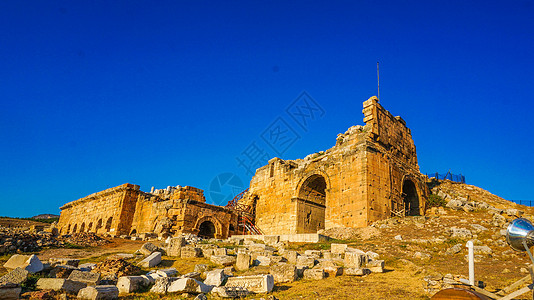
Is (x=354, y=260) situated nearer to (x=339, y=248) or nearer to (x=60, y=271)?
(x=339, y=248)

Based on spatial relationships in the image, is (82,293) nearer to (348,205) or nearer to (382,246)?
(382,246)

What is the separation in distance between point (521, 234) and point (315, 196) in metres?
17.6

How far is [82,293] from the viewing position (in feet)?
20.3

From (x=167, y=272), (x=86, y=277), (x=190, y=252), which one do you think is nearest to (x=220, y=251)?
(x=190, y=252)

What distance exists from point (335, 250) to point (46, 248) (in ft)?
32.3

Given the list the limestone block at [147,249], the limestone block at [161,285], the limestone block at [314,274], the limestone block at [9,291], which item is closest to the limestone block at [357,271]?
the limestone block at [314,274]

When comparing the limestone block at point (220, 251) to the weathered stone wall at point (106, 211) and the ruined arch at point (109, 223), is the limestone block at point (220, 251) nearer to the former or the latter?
the weathered stone wall at point (106, 211)

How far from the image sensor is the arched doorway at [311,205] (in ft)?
67.2

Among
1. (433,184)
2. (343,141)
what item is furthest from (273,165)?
(433,184)

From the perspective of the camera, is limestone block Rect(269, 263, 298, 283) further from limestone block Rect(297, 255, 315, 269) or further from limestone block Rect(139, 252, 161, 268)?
limestone block Rect(139, 252, 161, 268)

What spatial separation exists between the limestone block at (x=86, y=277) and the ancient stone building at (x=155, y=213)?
11554 millimetres

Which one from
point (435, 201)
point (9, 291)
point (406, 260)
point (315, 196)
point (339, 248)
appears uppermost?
point (435, 201)

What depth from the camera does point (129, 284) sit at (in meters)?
6.80

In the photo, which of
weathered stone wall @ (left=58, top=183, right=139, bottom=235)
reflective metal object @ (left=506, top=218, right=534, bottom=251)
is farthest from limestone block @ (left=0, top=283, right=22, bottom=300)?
weathered stone wall @ (left=58, top=183, right=139, bottom=235)
